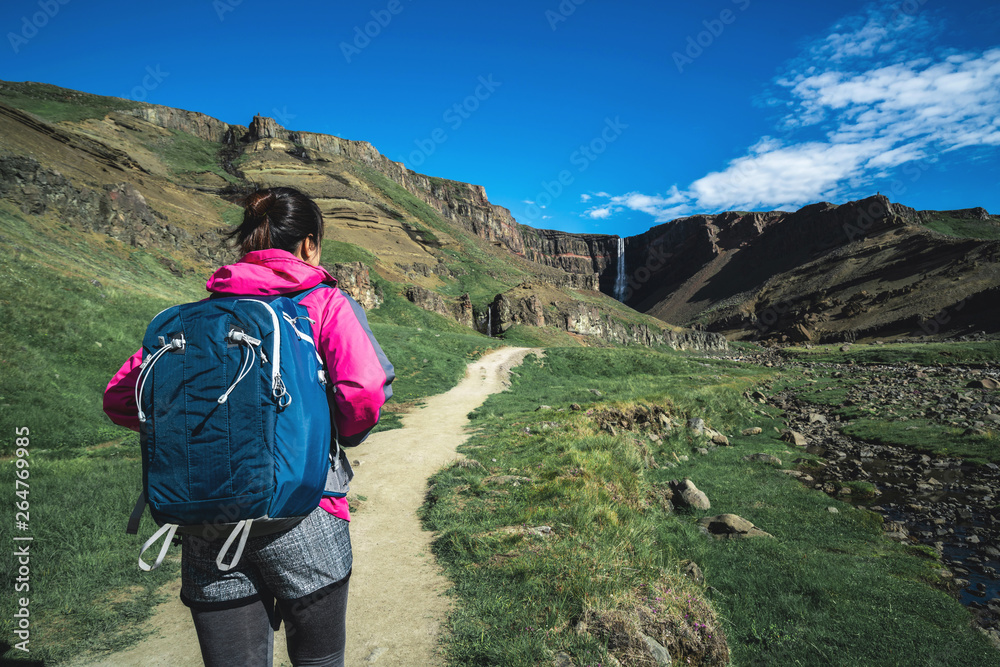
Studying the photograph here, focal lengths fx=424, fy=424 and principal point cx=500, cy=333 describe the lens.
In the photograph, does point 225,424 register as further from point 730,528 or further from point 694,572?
point 730,528

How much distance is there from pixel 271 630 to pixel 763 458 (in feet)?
46.9

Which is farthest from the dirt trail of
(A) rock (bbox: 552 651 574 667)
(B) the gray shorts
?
(B) the gray shorts

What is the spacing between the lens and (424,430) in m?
11.9

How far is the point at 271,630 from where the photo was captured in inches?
77.4

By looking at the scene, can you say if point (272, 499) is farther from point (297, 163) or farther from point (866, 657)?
point (297, 163)

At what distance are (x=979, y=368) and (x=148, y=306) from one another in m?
58.1

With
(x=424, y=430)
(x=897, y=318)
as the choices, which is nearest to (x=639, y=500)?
(x=424, y=430)

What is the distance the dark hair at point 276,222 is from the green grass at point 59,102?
3554 inches

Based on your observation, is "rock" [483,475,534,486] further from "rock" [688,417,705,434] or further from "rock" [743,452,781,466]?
"rock" [688,417,705,434]

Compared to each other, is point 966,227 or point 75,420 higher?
point 966,227

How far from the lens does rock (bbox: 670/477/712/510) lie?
9.12 m

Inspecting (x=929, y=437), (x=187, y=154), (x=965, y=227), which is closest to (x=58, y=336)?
(x=929, y=437)

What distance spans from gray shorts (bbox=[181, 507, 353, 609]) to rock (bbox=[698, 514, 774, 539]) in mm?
8106

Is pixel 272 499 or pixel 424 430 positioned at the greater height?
pixel 272 499
